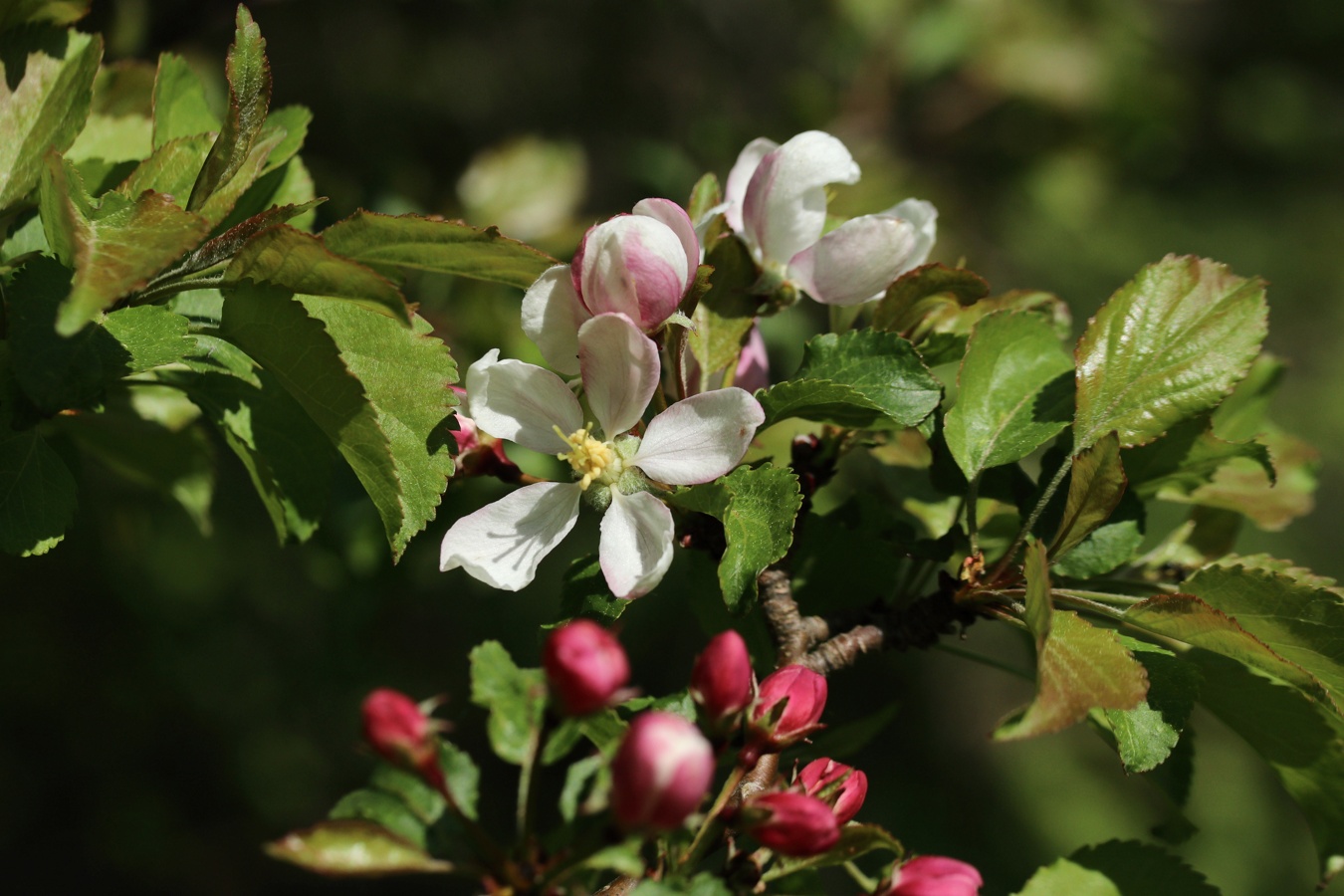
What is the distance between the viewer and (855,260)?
0.96 m

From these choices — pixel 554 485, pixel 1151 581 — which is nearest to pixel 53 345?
pixel 554 485

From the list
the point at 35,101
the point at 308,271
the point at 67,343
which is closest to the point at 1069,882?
the point at 308,271

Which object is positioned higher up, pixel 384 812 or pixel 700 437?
pixel 700 437

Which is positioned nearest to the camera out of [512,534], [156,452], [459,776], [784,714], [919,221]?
[459,776]

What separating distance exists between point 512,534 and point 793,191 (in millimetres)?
407

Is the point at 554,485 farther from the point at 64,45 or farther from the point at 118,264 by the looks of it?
the point at 64,45

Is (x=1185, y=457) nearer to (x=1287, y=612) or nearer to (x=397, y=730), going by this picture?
(x=1287, y=612)

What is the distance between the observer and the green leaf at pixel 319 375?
0.76 meters

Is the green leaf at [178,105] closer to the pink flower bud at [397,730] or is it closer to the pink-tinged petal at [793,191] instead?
the pink-tinged petal at [793,191]

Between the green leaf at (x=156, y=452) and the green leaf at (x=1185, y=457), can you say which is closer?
the green leaf at (x=1185, y=457)

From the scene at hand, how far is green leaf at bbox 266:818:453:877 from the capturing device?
587mm

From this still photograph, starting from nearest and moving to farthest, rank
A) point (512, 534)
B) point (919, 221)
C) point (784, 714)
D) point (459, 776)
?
point (459, 776) → point (784, 714) → point (512, 534) → point (919, 221)

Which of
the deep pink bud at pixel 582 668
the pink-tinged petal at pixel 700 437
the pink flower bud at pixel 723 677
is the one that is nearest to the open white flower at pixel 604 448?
the pink-tinged petal at pixel 700 437

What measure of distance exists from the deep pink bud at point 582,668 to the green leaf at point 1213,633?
0.51 meters
